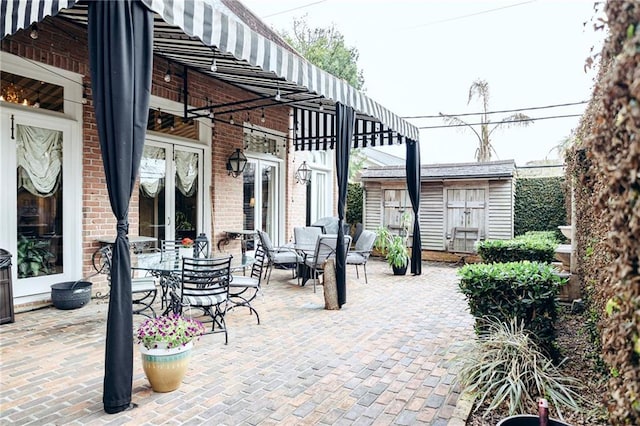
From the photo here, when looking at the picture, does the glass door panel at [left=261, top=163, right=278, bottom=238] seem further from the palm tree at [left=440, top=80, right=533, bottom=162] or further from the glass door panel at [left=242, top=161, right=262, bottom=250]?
the palm tree at [left=440, top=80, right=533, bottom=162]

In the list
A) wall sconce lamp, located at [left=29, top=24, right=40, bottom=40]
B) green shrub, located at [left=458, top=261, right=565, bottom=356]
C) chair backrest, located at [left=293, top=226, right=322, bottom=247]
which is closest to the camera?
green shrub, located at [left=458, top=261, right=565, bottom=356]

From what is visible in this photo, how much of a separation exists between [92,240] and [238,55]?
3.66m

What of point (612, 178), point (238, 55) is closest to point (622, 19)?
point (612, 178)

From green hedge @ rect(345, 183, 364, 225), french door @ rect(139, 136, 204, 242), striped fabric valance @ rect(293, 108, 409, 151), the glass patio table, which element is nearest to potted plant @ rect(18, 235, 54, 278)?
the glass patio table

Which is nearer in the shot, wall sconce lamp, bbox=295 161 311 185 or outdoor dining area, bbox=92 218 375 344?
outdoor dining area, bbox=92 218 375 344

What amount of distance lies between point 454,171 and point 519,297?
7727mm

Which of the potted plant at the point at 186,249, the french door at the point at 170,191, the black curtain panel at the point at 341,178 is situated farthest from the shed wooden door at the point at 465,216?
the potted plant at the point at 186,249

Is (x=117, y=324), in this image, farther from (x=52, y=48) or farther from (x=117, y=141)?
(x=52, y=48)

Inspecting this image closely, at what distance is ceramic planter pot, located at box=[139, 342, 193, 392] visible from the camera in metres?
2.97

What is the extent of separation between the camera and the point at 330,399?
9.83 ft

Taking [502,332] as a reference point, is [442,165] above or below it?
A: above

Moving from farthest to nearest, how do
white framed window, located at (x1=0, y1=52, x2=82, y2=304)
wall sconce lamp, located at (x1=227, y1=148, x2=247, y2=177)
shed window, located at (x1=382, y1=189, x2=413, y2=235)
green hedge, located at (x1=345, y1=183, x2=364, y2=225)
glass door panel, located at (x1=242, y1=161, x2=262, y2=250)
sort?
green hedge, located at (x1=345, y1=183, x2=364, y2=225), shed window, located at (x1=382, y1=189, x2=413, y2=235), glass door panel, located at (x1=242, y1=161, x2=262, y2=250), wall sconce lamp, located at (x1=227, y1=148, x2=247, y2=177), white framed window, located at (x1=0, y1=52, x2=82, y2=304)

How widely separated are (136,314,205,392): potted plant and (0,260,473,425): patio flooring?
110 mm

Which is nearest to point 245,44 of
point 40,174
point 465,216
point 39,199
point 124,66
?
point 124,66
